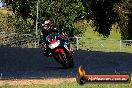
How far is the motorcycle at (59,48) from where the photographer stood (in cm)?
1555

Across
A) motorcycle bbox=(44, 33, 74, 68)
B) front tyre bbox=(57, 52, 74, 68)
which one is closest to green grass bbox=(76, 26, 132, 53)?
front tyre bbox=(57, 52, 74, 68)

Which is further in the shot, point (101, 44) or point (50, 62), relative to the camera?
point (101, 44)

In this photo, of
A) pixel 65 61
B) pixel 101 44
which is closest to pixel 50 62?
pixel 65 61

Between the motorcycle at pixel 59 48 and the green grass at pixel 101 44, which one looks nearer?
the motorcycle at pixel 59 48

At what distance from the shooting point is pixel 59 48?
15.7 m

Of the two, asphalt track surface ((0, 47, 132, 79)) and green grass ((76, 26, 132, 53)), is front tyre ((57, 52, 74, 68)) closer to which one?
asphalt track surface ((0, 47, 132, 79))

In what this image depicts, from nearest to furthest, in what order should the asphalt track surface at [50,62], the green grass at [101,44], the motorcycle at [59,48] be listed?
the motorcycle at [59,48]
the asphalt track surface at [50,62]
the green grass at [101,44]

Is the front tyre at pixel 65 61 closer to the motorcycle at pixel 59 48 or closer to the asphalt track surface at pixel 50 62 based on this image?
the motorcycle at pixel 59 48

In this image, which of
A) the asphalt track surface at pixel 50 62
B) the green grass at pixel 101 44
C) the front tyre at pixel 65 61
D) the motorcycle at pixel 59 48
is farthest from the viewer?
the green grass at pixel 101 44

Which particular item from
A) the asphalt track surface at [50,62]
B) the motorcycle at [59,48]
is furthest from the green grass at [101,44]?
the motorcycle at [59,48]

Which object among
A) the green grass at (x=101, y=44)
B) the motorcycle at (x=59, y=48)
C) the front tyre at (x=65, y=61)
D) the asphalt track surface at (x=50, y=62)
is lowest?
the green grass at (x=101, y=44)

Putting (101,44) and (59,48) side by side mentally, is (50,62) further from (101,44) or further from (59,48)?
(101,44)

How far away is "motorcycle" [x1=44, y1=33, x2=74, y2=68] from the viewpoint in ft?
51.0

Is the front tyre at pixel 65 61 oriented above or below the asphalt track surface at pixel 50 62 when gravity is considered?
above
